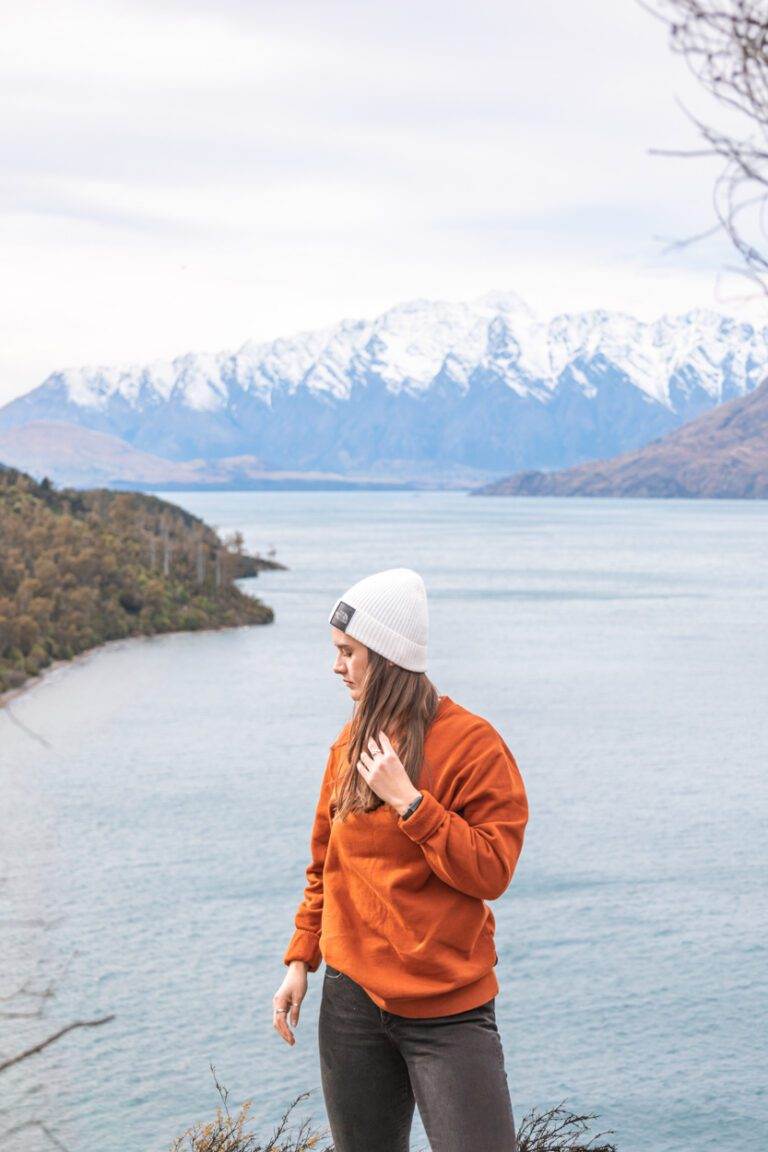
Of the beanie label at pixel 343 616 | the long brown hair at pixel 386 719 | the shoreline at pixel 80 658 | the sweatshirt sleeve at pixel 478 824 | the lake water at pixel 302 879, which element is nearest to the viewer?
the sweatshirt sleeve at pixel 478 824

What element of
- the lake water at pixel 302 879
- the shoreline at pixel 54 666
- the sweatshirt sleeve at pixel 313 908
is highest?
the sweatshirt sleeve at pixel 313 908

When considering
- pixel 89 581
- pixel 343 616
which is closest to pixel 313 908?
pixel 343 616

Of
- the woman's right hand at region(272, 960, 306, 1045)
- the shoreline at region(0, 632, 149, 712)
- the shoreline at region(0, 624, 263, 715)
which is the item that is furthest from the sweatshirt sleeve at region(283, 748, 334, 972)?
the shoreline at region(0, 632, 149, 712)

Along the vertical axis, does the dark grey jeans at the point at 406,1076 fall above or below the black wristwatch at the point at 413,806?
below

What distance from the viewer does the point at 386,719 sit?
322 centimetres

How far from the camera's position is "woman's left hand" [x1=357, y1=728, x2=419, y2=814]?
3.08 metres

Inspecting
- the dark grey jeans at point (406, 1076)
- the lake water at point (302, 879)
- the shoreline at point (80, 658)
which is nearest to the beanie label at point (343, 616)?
the dark grey jeans at point (406, 1076)

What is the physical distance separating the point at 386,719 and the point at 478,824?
30 centimetres

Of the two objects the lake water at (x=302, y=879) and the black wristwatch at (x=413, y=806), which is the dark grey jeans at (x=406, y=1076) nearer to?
the black wristwatch at (x=413, y=806)

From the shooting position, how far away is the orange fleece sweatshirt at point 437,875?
3105 mm

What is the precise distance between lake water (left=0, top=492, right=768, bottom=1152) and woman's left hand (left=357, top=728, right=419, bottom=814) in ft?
59.9

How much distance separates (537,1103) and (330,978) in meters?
19.5

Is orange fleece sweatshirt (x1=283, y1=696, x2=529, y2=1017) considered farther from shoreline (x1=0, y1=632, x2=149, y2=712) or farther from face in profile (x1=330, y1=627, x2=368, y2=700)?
shoreline (x1=0, y1=632, x2=149, y2=712)

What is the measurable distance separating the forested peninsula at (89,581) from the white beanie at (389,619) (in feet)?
179
